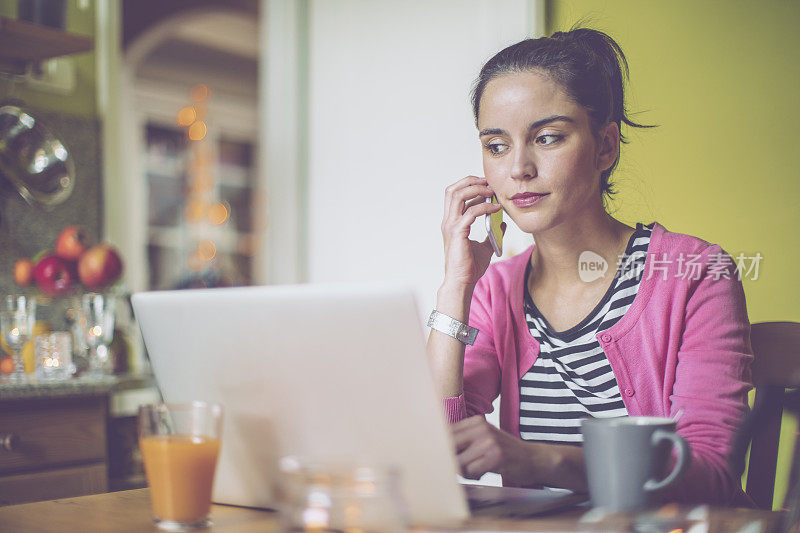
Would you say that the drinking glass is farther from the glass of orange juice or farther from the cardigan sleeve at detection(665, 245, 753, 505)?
the cardigan sleeve at detection(665, 245, 753, 505)

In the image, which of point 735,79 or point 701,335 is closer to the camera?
point 701,335

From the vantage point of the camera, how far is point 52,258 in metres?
1.92

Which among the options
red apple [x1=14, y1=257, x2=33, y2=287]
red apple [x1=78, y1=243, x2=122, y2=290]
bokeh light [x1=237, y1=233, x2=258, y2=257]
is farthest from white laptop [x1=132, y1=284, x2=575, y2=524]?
bokeh light [x1=237, y1=233, x2=258, y2=257]

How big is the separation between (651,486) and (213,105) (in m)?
5.33

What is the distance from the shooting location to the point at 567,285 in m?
1.31

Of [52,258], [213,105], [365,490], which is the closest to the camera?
[365,490]

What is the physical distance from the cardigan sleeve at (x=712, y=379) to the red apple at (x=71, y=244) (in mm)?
1474

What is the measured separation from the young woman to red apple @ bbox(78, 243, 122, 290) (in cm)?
98

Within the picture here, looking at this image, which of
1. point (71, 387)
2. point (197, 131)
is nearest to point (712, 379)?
point (71, 387)

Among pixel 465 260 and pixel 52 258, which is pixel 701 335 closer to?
pixel 465 260

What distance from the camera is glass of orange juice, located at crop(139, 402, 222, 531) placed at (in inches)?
29.6

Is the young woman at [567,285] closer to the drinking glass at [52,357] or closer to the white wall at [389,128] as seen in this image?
the white wall at [389,128]

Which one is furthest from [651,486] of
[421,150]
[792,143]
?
[421,150]

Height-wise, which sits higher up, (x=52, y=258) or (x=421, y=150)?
→ (x=421, y=150)
